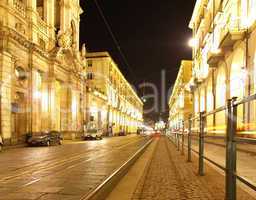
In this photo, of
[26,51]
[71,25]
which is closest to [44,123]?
[26,51]

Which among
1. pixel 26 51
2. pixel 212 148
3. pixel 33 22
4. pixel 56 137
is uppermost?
pixel 33 22

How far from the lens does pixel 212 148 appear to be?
25.6 ft

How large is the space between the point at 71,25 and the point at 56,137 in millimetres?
23285

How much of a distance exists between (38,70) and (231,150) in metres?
31.8

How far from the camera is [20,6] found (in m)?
30.8

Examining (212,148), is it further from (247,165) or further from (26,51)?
(26,51)

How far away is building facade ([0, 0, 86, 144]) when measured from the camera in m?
26.6

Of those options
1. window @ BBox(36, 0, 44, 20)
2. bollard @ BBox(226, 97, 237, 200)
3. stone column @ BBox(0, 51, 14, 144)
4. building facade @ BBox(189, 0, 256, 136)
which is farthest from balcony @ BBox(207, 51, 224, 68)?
bollard @ BBox(226, 97, 237, 200)

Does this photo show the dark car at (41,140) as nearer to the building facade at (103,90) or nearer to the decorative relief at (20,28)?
the decorative relief at (20,28)

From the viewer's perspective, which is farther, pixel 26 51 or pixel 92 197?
pixel 26 51

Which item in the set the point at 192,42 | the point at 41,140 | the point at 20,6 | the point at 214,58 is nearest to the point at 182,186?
the point at 214,58

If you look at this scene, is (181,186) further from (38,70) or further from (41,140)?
(38,70)

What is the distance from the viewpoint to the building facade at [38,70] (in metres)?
26.6

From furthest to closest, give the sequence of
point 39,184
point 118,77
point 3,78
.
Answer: point 118,77
point 3,78
point 39,184
